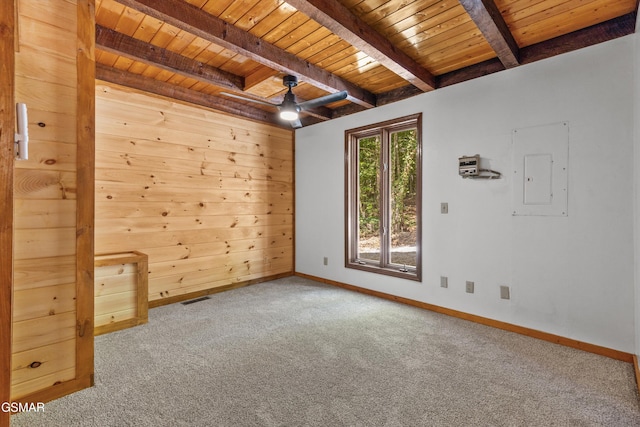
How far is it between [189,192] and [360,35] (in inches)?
107

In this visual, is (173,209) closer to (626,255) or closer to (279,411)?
(279,411)

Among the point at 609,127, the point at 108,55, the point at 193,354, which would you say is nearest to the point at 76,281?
the point at 193,354

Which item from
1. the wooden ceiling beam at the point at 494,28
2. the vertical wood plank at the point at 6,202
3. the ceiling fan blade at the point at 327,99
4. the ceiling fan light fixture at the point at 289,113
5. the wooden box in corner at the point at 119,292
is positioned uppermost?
the wooden ceiling beam at the point at 494,28

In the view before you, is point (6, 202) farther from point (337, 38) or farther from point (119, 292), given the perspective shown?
point (337, 38)

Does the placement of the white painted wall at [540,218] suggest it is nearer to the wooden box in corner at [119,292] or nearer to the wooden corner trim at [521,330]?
the wooden corner trim at [521,330]

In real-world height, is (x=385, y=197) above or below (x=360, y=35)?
below

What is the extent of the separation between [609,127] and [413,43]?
1.70 m

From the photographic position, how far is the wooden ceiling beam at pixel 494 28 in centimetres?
206

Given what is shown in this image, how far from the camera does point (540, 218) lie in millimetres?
2734

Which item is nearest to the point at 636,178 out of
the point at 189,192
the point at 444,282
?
the point at 444,282

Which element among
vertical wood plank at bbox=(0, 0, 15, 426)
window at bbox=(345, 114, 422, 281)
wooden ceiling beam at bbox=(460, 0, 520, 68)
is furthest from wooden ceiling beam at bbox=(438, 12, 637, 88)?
vertical wood plank at bbox=(0, 0, 15, 426)

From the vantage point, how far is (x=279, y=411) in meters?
1.76

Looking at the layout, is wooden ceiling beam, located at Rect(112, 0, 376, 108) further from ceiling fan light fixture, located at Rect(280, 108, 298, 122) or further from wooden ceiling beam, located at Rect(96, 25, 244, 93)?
wooden ceiling beam, located at Rect(96, 25, 244, 93)

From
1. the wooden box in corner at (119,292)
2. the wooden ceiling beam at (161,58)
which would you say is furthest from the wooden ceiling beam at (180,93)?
the wooden box in corner at (119,292)
